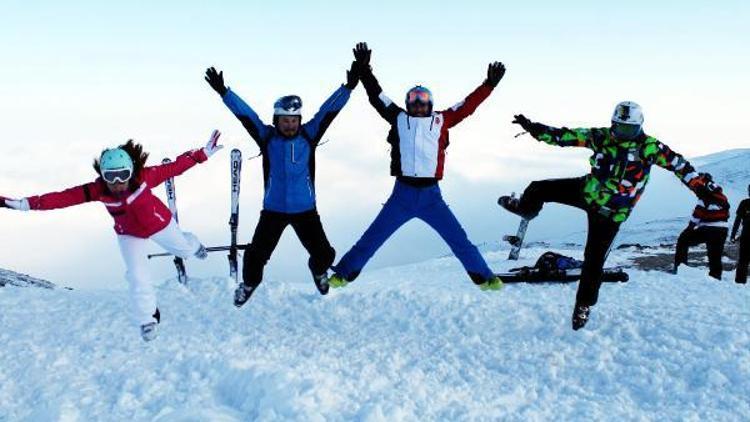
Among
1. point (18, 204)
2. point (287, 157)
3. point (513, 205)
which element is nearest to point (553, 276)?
point (513, 205)

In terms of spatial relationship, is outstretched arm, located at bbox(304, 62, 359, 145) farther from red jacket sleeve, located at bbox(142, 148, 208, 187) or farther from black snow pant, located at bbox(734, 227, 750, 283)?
black snow pant, located at bbox(734, 227, 750, 283)

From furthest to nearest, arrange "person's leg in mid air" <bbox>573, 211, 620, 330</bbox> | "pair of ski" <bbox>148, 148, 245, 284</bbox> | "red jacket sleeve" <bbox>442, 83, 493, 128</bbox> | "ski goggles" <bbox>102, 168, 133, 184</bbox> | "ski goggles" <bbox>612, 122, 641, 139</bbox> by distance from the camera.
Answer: "pair of ski" <bbox>148, 148, 245, 284</bbox>
"red jacket sleeve" <bbox>442, 83, 493, 128</bbox>
"person's leg in mid air" <bbox>573, 211, 620, 330</bbox>
"ski goggles" <bbox>612, 122, 641, 139</bbox>
"ski goggles" <bbox>102, 168, 133, 184</bbox>

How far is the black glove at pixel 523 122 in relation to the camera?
7.33 metres

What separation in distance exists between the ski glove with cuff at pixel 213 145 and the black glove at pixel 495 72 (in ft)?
10.9

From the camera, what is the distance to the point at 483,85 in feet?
24.1

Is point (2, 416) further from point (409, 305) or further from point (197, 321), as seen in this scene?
point (409, 305)

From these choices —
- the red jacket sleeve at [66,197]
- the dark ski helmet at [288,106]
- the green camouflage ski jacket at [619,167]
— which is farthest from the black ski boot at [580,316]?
the red jacket sleeve at [66,197]


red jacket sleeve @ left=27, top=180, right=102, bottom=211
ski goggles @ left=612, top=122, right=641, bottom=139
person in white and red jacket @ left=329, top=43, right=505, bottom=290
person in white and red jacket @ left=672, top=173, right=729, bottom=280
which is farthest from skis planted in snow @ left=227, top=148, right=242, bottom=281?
person in white and red jacket @ left=672, top=173, right=729, bottom=280

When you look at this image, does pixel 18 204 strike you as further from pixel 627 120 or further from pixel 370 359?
pixel 627 120

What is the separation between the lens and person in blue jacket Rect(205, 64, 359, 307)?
23.3 ft

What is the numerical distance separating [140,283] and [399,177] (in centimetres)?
318

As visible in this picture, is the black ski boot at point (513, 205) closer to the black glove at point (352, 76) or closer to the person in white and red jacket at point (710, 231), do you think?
the black glove at point (352, 76)

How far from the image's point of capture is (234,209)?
10.5 m

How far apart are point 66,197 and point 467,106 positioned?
15.1ft
